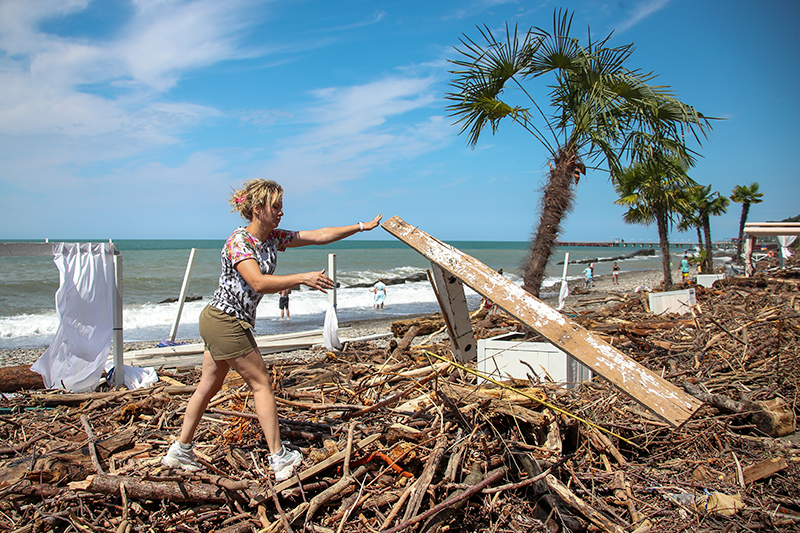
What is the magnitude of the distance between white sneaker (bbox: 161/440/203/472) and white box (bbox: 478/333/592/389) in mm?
2200

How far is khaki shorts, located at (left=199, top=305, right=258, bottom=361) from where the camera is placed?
2.49m

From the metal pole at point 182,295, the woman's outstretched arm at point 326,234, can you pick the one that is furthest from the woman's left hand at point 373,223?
the metal pole at point 182,295

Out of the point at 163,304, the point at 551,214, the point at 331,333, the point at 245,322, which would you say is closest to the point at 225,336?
the point at 245,322

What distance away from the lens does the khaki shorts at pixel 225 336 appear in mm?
2490

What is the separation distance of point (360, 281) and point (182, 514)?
2946cm

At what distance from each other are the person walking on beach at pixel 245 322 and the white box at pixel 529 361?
1.82m

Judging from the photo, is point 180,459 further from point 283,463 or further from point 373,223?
point 373,223

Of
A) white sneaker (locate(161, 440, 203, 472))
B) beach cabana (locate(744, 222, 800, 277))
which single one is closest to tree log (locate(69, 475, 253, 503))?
white sneaker (locate(161, 440, 203, 472))

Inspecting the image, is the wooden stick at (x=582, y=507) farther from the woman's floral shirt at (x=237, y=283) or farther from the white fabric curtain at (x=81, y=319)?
the white fabric curtain at (x=81, y=319)

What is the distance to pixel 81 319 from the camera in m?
4.91

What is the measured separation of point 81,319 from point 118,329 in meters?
0.37

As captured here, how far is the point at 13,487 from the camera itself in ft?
7.77

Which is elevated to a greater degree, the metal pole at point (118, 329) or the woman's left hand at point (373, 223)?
the woman's left hand at point (373, 223)

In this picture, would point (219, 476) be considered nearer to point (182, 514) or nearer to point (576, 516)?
point (182, 514)
